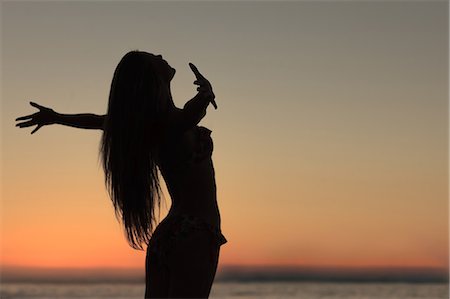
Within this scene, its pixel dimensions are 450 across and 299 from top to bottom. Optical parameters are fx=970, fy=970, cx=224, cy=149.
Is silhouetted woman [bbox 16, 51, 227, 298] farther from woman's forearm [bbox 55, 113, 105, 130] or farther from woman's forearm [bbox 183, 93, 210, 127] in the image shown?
woman's forearm [bbox 55, 113, 105, 130]

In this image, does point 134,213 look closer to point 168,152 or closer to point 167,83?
point 168,152

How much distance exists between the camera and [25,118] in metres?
8.14

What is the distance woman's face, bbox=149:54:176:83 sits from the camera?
7336mm

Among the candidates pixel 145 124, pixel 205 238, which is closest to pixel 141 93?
pixel 145 124

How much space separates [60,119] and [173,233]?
152cm

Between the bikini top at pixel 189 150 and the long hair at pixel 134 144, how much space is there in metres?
0.11

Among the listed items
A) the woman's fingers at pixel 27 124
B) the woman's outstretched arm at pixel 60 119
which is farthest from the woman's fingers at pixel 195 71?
the woman's fingers at pixel 27 124

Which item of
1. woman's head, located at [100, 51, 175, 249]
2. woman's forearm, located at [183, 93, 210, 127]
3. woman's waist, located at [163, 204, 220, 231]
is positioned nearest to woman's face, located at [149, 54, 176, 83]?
woman's head, located at [100, 51, 175, 249]

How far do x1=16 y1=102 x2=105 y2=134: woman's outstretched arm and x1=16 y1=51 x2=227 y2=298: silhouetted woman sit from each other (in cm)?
41

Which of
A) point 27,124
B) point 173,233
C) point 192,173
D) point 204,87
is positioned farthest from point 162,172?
point 27,124

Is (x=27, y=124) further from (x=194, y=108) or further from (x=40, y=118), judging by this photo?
(x=194, y=108)

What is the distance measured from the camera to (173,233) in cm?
721

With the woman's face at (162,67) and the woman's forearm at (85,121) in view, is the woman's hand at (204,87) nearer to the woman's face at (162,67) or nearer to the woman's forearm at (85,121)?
the woman's face at (162,67)

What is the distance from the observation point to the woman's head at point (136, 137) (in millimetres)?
7219
